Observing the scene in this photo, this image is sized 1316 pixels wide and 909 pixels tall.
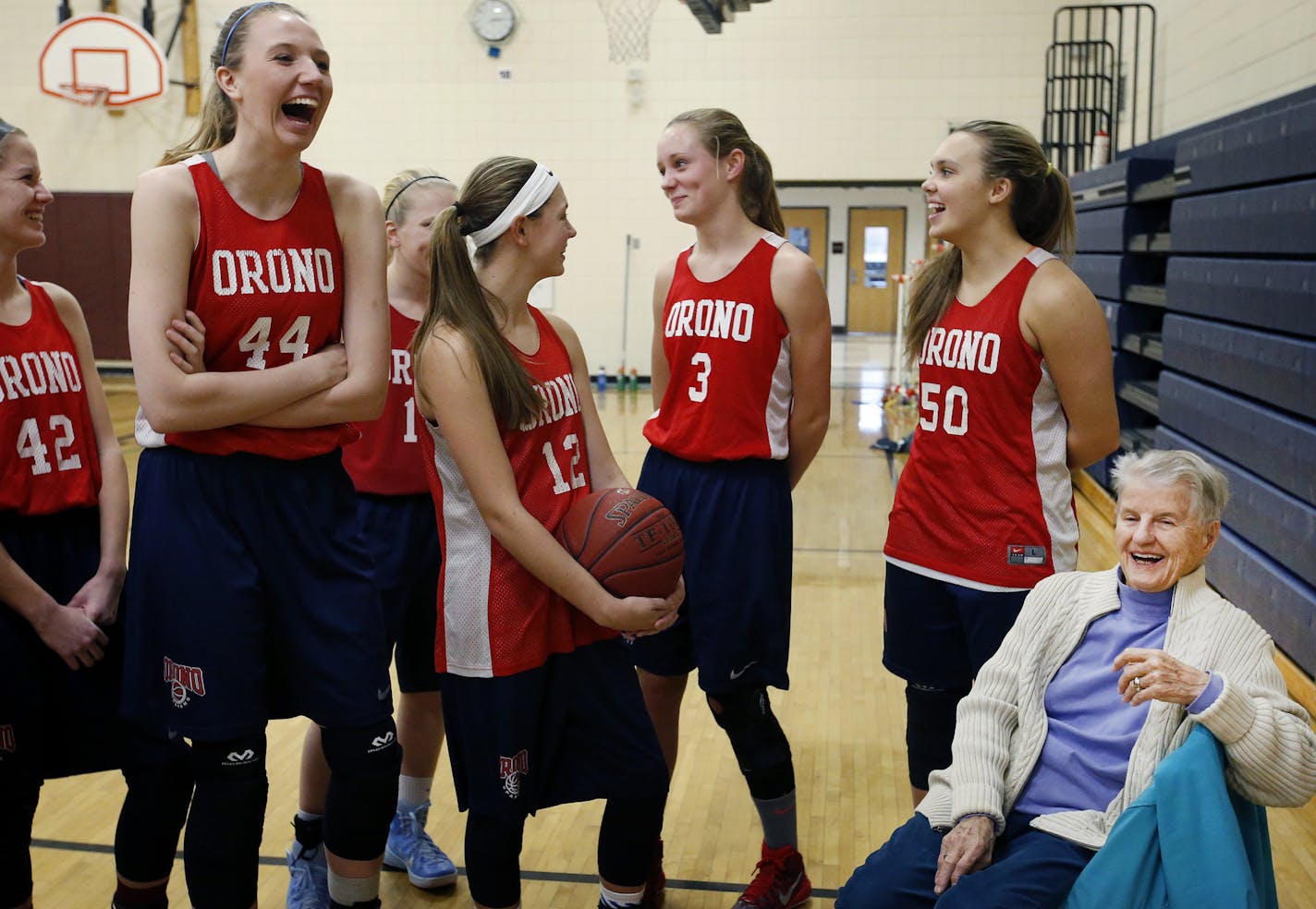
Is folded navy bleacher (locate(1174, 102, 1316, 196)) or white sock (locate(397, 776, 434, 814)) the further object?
folded navy bleacher (locate(1174, 102, 1316, 196))

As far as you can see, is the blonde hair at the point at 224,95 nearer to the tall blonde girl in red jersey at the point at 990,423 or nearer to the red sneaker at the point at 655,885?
the tall blonde girl in red jersey at the point at 990,423

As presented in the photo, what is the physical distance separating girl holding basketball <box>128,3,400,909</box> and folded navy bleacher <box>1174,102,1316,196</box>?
3.32 meters

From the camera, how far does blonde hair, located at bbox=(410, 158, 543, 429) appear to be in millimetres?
1981

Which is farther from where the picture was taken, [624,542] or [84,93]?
[84,93]

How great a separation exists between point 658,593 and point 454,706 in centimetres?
39

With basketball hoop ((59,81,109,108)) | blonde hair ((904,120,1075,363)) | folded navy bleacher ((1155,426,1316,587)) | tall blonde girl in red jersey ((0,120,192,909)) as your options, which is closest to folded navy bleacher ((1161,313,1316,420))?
folded navy bleacher ((1155,426,1316,587))

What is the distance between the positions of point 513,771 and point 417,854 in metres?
0.80

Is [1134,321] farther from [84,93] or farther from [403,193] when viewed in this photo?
[84,93]

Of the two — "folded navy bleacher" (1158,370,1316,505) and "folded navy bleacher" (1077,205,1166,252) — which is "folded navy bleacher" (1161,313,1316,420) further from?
"folded navy bleacher" (1077,205,1166,252)

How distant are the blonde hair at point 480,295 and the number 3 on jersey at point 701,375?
1.66ft

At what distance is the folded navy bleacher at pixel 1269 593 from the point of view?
12.1 feet

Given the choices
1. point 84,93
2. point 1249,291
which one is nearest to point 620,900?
point 1249,291

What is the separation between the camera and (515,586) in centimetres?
203

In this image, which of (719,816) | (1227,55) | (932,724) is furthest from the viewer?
(1227,55)
